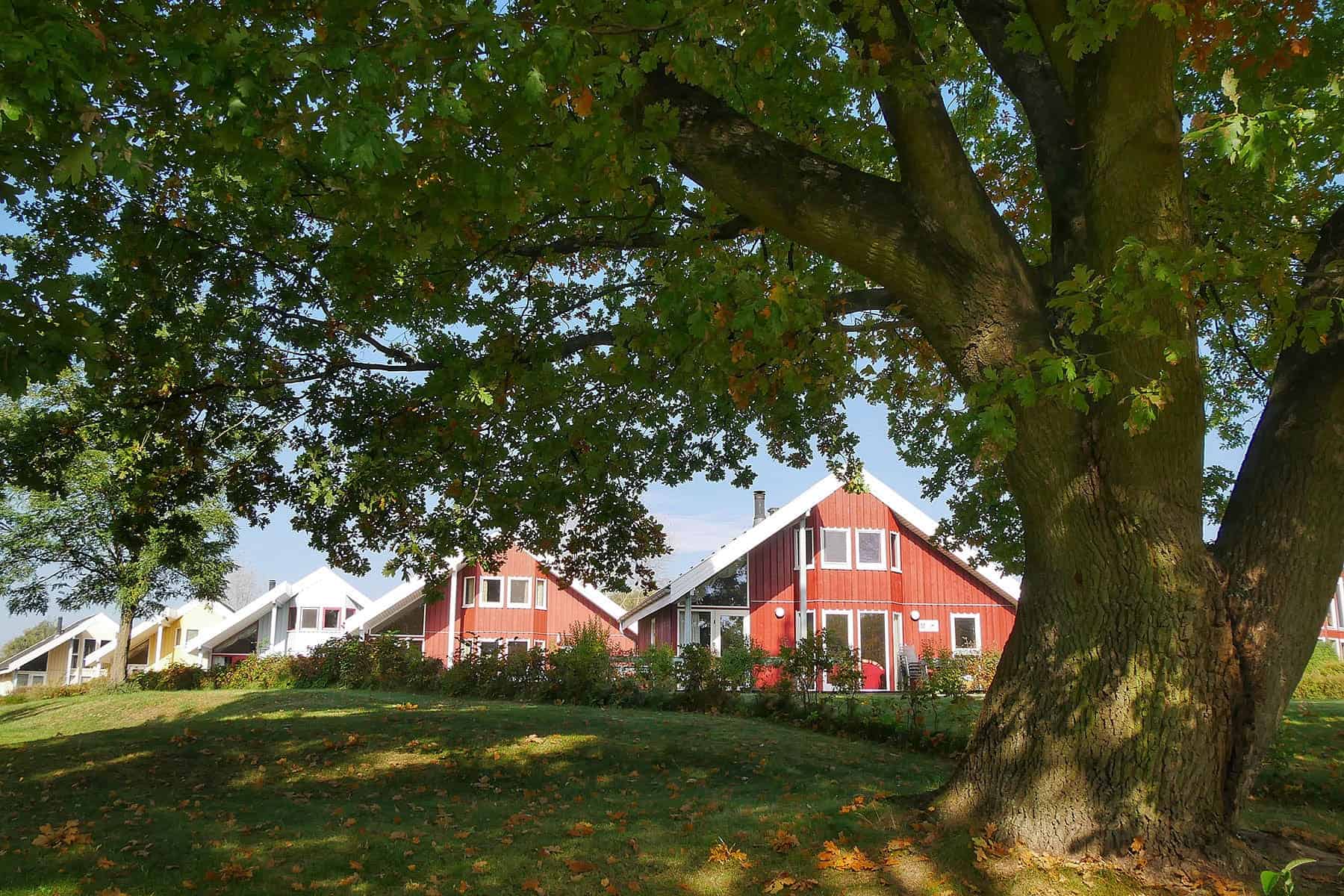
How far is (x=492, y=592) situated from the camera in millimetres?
37875

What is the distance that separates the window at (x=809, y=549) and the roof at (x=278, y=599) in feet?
81.6

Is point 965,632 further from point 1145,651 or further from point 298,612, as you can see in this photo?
point 298,612

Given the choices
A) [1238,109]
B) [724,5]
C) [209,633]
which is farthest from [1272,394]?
[209,633]

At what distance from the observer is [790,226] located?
661 cm

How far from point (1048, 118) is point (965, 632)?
2683 cm

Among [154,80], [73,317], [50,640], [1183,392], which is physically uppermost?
[154,80]

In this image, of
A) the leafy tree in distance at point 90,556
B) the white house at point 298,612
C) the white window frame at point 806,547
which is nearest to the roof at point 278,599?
the white house at point 298,612

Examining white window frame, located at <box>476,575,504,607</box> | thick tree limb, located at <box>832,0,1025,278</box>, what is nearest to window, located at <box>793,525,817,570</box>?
white window frame, located at <box>476,575,504,607</box>

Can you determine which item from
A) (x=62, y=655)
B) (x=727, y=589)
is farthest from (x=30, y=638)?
(x=727, y=589)

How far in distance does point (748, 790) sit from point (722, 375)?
15.7 feet

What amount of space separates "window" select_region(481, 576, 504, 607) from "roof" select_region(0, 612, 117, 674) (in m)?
39.9

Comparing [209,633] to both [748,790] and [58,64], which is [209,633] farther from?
[58,64]

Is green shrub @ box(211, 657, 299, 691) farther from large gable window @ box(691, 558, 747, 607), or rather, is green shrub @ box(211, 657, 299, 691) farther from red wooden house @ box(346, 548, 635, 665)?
large gable window @ box(691, 558, 747, 607)

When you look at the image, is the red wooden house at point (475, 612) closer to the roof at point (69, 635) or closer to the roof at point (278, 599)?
the roof at point (278, 599)
